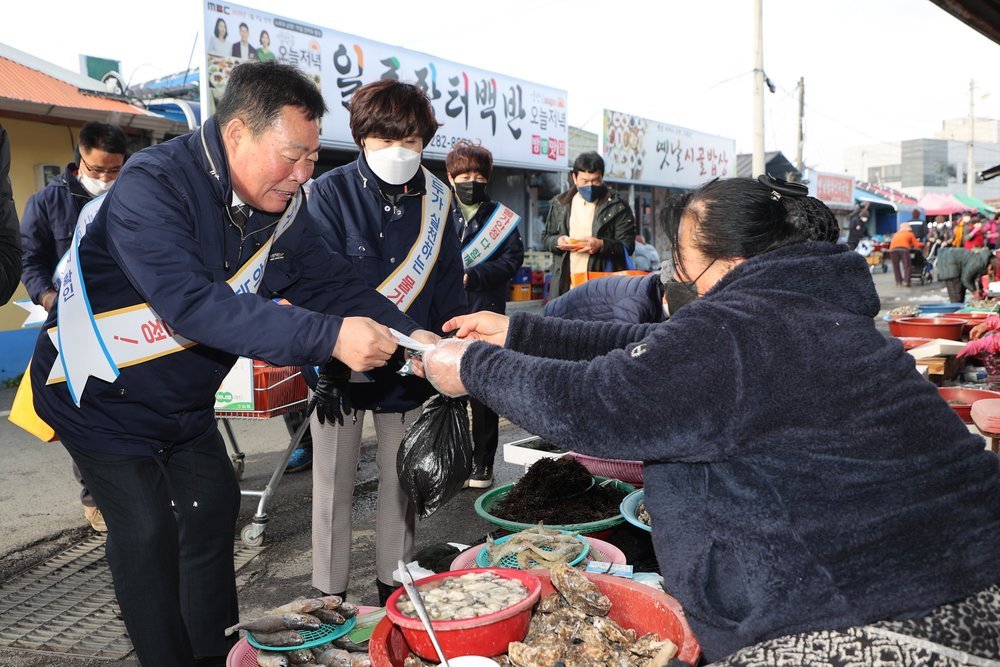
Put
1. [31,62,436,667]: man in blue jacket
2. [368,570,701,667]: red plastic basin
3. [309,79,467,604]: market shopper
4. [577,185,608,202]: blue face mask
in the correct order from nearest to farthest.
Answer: [368,570,701,667]: red plastic basin, [31,62,436,667]: man in blue jacket, [309,79,467,604]: market shopper, [577,185,608,202]: blue face mask

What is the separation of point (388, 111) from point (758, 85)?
1876cm

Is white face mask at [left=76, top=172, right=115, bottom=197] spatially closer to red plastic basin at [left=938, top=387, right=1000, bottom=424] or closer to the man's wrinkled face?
the man's wrinkled face

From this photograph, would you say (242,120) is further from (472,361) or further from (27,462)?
(27,462)

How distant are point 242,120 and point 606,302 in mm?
2083

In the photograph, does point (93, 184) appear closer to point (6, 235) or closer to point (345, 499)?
point (6, 235)

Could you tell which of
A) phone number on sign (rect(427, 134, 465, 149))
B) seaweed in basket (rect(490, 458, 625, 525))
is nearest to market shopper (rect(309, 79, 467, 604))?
seaweed in basket (rect(490, 458, 625, 525))

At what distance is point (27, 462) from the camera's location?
602cm

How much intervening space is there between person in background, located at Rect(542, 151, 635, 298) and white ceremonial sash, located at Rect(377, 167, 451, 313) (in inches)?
124

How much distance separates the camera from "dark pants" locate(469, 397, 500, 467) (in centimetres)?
531

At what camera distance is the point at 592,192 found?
22.0ft

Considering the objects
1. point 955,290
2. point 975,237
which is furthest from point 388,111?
point 975,237

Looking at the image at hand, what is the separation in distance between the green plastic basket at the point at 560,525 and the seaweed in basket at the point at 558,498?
0.11 ft

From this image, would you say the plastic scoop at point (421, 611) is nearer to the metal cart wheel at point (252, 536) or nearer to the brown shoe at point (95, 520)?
the metal cart wheel at point (252, 536)

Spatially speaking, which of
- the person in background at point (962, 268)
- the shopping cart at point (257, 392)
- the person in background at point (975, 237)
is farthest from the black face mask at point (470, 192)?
the person in background at point (975, 237)
